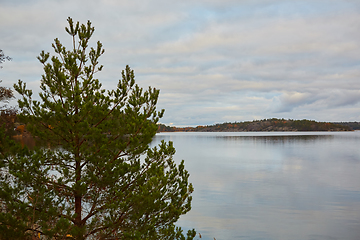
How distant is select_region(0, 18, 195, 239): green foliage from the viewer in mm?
7469

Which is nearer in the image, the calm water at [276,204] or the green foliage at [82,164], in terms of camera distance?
the green foliage at [82,164]

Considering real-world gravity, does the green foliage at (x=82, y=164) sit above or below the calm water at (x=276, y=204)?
above

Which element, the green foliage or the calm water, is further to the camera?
the calm water

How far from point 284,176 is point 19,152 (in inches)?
1450

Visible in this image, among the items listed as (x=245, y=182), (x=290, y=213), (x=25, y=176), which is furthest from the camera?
(x=245, y=182)

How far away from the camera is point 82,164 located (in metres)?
8.21

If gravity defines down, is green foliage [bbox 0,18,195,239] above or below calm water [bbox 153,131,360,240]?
above

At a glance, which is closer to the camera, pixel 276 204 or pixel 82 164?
pixel 82 164

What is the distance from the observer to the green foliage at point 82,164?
24.5 ft

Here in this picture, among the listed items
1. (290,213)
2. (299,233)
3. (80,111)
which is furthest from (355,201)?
(80,111)

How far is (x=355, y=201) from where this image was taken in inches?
1005

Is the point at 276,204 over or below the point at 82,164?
below

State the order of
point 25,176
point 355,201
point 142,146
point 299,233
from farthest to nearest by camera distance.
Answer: point 355,201 < point 299,233 < point 142,146 < point 25,176

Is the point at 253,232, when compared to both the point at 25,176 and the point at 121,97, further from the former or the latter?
the point at 25,176
